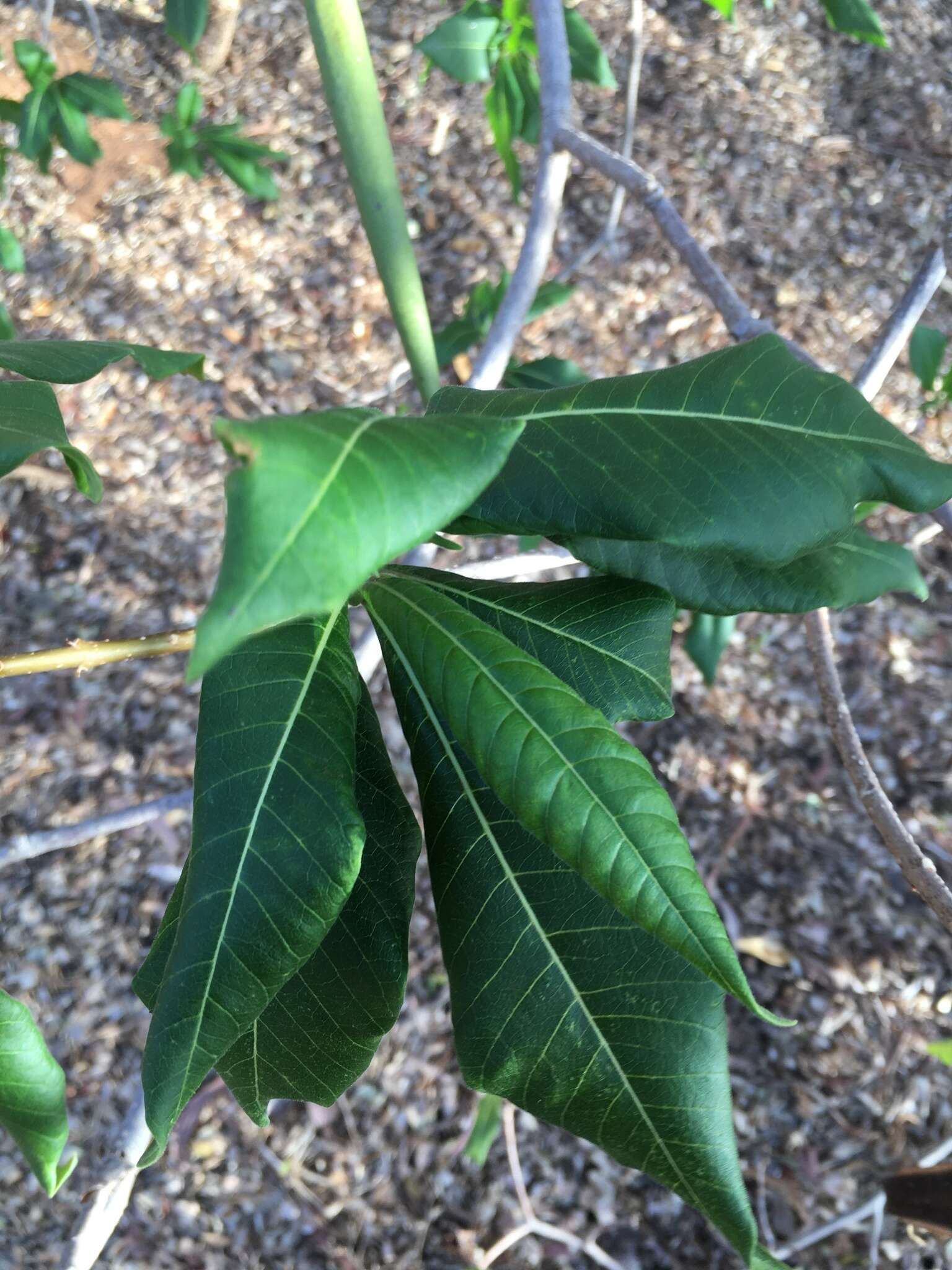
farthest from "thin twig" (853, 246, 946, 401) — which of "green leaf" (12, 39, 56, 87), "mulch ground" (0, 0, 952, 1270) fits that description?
"green leaf" (12, 39, 56, 87)

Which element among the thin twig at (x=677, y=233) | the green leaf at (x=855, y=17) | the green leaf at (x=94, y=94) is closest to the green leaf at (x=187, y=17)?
the green leaf at (x=94, y=94)

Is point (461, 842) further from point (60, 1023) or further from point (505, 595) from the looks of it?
point (60, 1023)

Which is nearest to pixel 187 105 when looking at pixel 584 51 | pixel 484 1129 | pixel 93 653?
pixel 584 51

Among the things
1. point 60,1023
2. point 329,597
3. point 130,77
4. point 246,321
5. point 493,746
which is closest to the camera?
point 329,597

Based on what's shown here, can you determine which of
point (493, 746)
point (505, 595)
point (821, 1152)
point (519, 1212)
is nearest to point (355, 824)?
point (493, 746)

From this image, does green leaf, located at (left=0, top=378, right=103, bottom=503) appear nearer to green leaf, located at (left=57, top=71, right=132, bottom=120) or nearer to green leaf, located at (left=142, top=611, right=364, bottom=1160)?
green leaf, located at (left=142, top=611, right=364, bottom=1160)

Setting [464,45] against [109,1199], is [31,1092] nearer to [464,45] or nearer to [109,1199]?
[109,1199]
